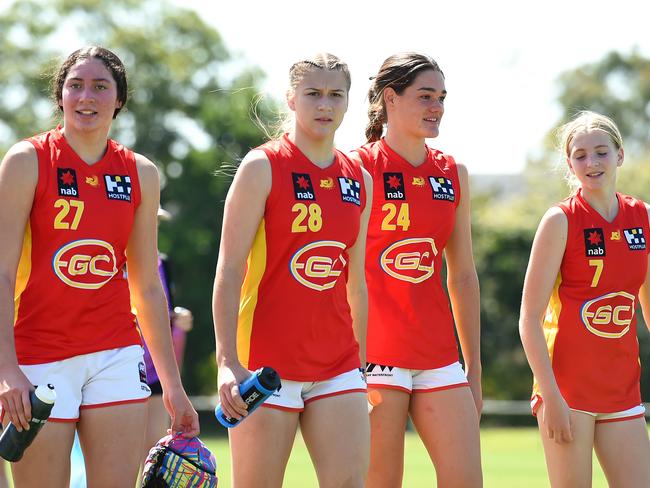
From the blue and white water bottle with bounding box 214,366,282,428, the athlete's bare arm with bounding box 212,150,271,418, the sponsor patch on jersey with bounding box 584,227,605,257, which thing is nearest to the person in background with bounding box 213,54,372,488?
the athlete's bare arm with bounding box 212,150,271,418

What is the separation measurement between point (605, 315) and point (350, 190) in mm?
1553

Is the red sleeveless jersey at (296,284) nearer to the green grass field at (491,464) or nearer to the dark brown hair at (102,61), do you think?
the dark brown hair at (102,61)

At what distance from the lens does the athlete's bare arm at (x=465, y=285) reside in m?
6.02

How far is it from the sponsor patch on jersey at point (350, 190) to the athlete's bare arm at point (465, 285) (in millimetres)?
777

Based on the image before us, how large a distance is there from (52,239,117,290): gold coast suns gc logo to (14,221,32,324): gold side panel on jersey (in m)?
0.12

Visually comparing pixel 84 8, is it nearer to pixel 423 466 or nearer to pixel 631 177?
pixel 631 177

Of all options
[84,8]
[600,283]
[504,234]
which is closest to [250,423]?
[600,283]

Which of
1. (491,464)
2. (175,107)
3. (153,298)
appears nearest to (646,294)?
(153,298)

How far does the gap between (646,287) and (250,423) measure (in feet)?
7.83

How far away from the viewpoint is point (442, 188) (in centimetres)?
590

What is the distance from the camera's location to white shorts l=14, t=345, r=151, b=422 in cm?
482

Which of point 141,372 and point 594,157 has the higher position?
point 594,157

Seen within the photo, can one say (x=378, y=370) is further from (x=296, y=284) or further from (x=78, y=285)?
(x=78, y=285)

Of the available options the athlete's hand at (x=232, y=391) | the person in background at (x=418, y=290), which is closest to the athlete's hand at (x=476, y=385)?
the person in background at (x=418, y=290)
